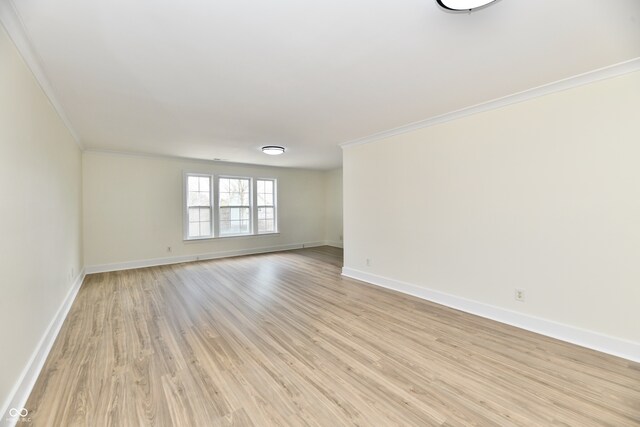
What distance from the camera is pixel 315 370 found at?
2.10 meters

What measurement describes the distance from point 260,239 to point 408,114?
5.21 metres

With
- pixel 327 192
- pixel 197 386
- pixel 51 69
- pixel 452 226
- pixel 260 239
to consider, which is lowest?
pixel 197 386

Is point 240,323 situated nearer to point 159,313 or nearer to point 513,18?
point 159,313

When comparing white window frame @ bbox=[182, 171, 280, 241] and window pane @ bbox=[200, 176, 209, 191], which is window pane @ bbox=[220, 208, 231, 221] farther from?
window pane @ bbox=[200, 176, 209, 191]

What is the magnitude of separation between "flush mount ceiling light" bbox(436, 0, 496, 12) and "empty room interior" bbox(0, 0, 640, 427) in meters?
0.01

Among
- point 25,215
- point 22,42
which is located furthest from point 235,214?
point 22,42

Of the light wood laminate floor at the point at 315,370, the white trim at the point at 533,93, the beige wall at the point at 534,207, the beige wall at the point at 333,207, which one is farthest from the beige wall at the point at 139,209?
the white trim at the point at 533,93

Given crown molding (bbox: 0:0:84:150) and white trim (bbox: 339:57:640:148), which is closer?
crown molding (bbox: 0:0:84:150)

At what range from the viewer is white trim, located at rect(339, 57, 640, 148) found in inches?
87.0

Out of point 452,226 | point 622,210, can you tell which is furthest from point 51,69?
point 622,210

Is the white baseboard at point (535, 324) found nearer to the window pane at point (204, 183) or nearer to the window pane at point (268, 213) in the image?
the window pane at point (268, 213)

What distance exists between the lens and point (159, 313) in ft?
10.6

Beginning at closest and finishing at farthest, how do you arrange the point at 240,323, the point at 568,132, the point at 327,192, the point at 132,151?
1. the point at 568,132
2. the point at 240,323
3. the point at 132,151
4. the point at 327,192

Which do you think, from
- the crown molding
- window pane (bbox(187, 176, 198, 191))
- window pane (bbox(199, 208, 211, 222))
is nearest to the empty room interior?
the crown molding
